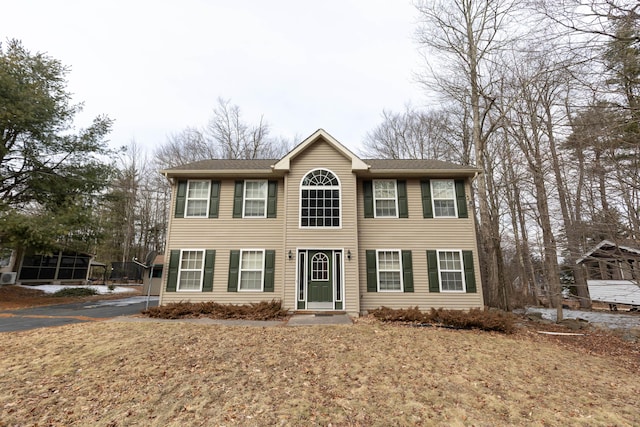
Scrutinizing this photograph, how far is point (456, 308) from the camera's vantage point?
9555 mm

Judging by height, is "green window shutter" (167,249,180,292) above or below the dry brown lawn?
above

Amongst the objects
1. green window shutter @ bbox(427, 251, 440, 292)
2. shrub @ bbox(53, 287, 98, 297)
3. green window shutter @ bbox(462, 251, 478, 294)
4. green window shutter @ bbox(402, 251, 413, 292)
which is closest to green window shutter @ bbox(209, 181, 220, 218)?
green window shutter @ bbox(402, 251, 413, 292)

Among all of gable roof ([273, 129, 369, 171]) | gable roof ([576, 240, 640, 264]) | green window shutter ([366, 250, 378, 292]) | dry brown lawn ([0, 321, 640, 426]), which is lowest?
dry brown lawn ([0, 321, 640, 426])

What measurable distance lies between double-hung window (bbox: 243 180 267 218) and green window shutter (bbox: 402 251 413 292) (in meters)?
5.51

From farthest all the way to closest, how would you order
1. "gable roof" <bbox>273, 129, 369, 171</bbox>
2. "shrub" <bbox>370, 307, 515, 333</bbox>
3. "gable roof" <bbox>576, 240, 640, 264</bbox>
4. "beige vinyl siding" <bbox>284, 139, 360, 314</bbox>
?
"gable roof" <bbox>273, 129, 369, 171</bbox> < "beige vinyl siding" <bbox>284, 139, 360, 314</bbox> < "shrub" <bbox>370, 307, 515, 333</bbox> < "gable roof" <bbox>576, 240, 640, 264</bbox>

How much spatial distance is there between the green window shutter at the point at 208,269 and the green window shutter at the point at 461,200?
30.9 ft

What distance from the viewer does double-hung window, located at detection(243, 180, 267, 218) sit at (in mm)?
10539

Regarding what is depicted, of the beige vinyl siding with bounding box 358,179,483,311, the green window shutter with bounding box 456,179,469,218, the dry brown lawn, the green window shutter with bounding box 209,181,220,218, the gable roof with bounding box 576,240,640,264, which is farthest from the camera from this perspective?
the green window shutter with bounding box 209,181,220,218

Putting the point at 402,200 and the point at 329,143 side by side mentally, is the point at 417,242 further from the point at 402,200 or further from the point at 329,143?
the point at 329,143

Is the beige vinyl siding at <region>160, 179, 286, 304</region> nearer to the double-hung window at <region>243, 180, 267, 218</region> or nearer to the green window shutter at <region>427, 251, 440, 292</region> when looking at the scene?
the double-hung window at <region>243, 180, 267, 218</region>

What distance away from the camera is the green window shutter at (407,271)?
32.0ft

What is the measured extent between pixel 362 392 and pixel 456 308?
6892 mm

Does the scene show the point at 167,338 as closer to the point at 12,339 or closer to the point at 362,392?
the point at 12,339

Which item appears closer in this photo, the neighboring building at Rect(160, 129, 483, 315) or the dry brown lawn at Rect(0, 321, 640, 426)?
the dry brown lawn at Rect(0, 321, 640, 426)
